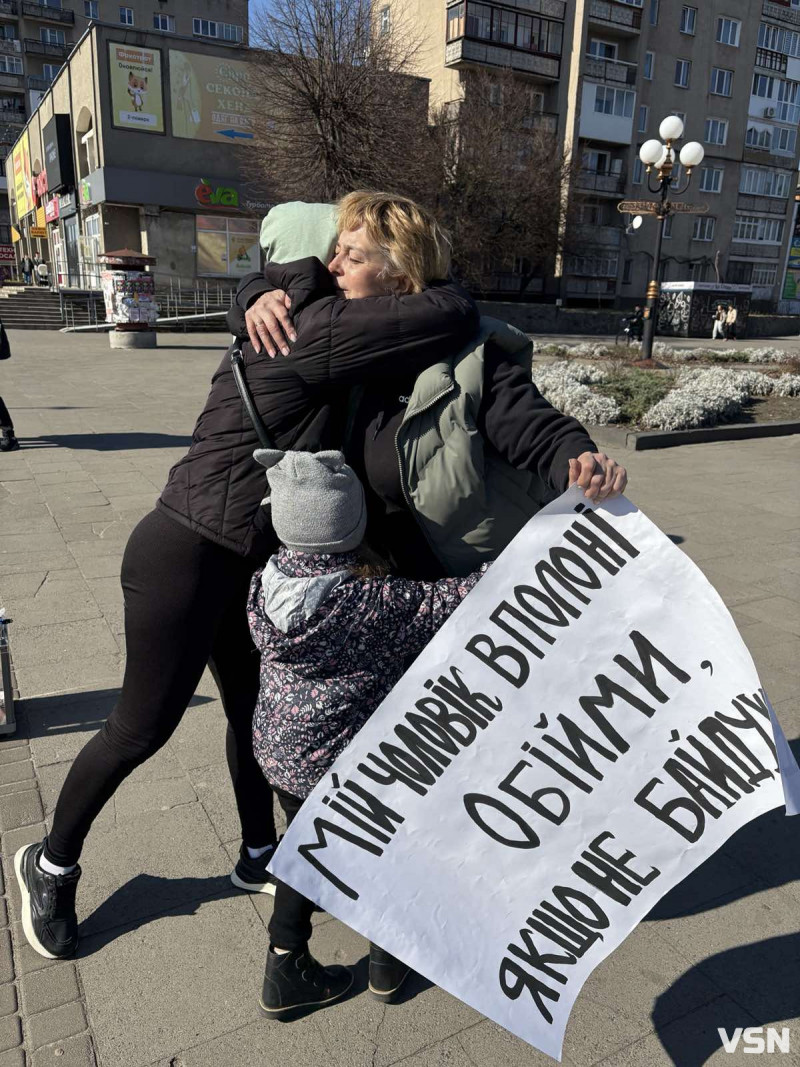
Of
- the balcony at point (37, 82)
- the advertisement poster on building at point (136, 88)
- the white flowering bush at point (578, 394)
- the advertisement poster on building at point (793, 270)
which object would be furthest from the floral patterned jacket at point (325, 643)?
the balcony at point (37, 82)

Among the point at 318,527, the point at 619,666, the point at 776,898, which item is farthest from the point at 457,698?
the point at 776,898

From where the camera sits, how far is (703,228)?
49438 mm

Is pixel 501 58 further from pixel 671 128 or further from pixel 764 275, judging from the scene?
pixel 671 128

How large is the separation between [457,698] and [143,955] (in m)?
1.18

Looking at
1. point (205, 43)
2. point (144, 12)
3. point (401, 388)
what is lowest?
point (401, 388)

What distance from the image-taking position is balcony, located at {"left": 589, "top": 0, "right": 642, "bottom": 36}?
42.4m

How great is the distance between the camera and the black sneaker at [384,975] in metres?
2.03

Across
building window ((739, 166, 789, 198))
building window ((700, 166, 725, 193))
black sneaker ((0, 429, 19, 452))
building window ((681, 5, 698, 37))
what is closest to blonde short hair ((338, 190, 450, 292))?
black sneaker ((0, 429, 19, 452))

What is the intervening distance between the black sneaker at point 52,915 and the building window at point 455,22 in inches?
1786

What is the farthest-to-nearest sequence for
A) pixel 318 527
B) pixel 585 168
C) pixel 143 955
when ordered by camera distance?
pixel 585 168, pixel 143 955, pixel 318 527

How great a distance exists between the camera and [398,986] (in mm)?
2057

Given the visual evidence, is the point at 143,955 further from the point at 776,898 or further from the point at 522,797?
the point at 776,898

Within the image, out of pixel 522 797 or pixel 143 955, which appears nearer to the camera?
pixel 522 797

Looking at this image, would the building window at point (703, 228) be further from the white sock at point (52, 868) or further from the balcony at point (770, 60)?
the white sock at point (52, 868)
